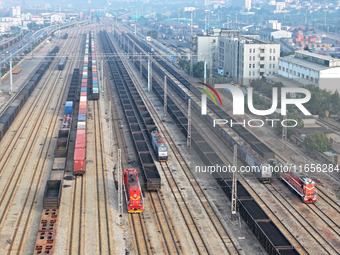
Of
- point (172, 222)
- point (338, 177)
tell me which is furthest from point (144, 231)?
point (338, 177)

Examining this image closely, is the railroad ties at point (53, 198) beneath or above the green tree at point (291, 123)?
beneath

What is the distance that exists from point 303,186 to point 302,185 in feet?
0.74

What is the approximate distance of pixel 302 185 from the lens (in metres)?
40.7

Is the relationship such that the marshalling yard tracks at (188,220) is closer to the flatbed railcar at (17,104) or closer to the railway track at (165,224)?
the railway track at (165,224)

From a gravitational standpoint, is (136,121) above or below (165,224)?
above

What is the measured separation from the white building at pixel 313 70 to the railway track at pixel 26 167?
110 ft

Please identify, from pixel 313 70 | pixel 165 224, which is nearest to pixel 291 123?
pixel 313 70

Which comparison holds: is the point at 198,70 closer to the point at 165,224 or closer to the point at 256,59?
the point at 256,59

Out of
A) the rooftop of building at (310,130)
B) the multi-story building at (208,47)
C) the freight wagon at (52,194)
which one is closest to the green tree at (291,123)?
the rooftop of building at (310,130)

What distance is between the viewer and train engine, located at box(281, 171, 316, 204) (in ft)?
132

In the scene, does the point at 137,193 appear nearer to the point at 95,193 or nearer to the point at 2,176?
the point at 95,193

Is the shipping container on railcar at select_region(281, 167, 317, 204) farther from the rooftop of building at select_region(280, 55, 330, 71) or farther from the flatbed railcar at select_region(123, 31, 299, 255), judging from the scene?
the rooftop of building at select_region(280, 55, 330, 71)

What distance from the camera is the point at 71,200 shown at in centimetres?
4019

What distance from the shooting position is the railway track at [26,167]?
35656mm
